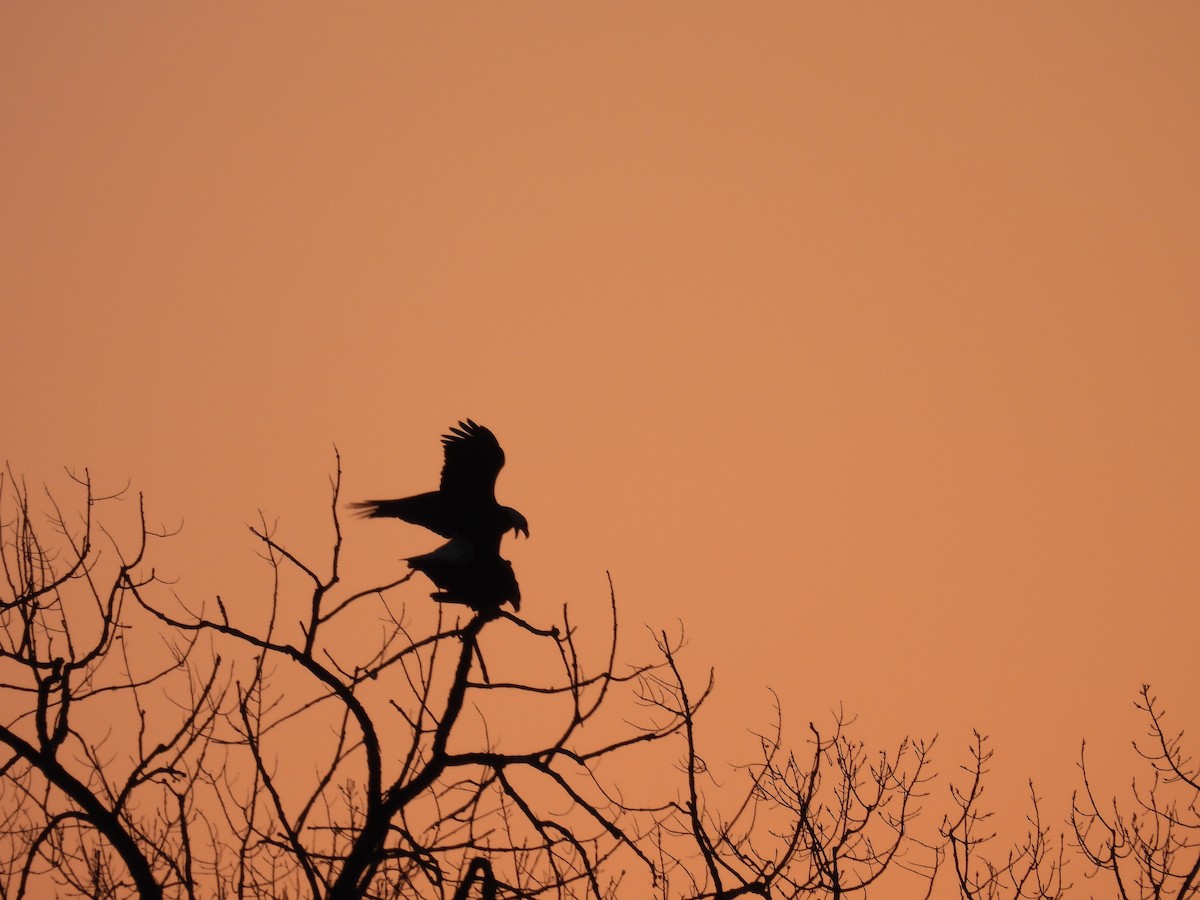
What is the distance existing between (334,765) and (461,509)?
8.33 ft

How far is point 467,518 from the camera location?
7.18 metres

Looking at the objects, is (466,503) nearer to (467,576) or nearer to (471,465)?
(471,465)

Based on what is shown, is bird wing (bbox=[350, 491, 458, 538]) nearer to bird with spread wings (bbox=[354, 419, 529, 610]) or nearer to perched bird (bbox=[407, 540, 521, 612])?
bird with spread wings (bbox=[354, 419, 529, 610])

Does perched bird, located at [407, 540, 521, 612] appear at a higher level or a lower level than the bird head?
lower

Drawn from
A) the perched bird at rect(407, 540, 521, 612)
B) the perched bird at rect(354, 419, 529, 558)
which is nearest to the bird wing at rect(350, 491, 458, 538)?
the perched bird at rect(354, 419, 529, 558)

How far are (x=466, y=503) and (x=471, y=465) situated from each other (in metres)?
0.25

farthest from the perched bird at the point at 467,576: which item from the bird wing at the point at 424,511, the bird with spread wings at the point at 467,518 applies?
the bird wing at the point at 424,511

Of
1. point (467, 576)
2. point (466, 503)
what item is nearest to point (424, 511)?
point (466, 503)

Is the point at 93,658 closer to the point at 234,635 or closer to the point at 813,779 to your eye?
the point at 234,635

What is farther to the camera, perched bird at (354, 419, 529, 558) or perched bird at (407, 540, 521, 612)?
perched bird at (354, 419, 529, 558)

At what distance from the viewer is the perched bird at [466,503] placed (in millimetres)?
7023

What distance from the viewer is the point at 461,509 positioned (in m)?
7.23

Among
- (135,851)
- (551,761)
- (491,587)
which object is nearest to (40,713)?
(135,851)

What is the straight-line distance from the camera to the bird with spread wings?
624cm
